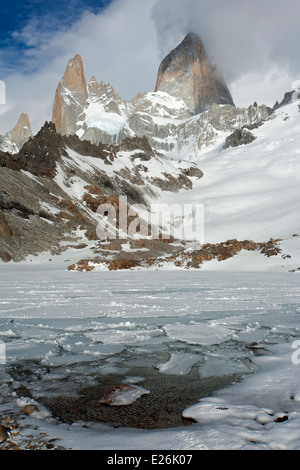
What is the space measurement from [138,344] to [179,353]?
848 mm

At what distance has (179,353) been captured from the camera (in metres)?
5.54

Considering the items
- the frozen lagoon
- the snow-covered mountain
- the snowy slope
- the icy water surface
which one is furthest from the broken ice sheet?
the snowy slope

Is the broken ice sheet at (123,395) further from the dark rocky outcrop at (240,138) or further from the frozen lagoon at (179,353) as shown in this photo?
the dark rocky outcrop at (240,138)

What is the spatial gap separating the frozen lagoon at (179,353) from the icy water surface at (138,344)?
0.9 inches

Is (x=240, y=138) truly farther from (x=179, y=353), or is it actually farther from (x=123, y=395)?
(x=123, y=395)

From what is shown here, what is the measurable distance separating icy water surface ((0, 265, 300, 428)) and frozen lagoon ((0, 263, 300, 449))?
0.02 m

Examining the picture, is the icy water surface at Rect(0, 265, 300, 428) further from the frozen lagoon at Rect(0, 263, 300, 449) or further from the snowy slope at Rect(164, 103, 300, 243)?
the snowy slope at Rect(164, 103, 300, 243)

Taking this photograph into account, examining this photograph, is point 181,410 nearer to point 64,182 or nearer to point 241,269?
point 241,269

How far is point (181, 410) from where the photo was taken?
11.4 ft

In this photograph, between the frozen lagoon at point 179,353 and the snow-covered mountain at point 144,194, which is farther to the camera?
the snow-covered mountain at point 144,194

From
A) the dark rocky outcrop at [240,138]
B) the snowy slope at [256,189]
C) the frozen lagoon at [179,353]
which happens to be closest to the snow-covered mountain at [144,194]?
the snowy slope at [256,189]

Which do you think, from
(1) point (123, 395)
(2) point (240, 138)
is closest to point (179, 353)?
(1) point (123, 395)

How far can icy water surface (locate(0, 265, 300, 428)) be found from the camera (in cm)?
397

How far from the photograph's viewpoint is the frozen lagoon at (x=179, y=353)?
291 cm
